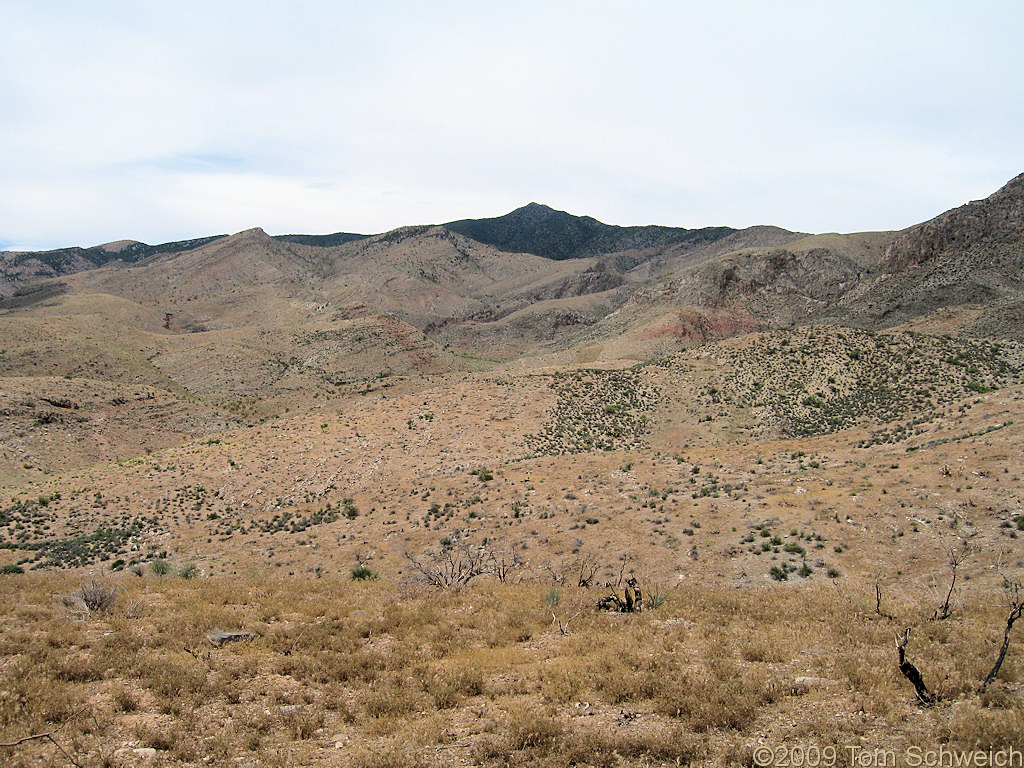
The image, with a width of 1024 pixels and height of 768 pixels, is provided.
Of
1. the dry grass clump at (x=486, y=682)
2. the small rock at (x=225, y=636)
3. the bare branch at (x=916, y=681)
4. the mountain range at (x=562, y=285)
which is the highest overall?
the mountain range at (x=562, y=285)

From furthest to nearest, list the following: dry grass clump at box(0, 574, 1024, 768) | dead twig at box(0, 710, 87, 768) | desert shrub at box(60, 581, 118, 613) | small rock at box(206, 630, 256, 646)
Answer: desert shrub at box(60, 581, 118, 613)
small rock at box(206, 630, 256, 646)
dry grass clump at box(0, 574, 1024, 768)
dead twig at box(0, 710, 87, 768)

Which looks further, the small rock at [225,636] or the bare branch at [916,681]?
the small rock at [225,636]

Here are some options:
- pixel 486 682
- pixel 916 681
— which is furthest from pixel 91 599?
pixel 916 681

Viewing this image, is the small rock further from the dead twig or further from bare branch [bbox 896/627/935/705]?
bare branch [bbox 896/627/935/705]

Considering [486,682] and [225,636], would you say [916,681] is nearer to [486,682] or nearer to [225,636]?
[486,682]

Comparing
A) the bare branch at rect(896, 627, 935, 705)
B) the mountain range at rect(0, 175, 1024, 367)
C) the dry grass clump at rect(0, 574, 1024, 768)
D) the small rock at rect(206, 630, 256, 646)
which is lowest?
the small rock at rect(206, 630, 256, 646)

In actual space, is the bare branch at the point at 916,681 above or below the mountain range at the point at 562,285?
below

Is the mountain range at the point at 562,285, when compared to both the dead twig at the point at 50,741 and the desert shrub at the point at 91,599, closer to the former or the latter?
the desert shrub at the point at 91,599

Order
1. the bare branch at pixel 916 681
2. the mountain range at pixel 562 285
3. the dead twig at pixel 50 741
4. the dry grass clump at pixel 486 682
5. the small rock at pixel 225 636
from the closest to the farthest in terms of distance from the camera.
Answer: the dead twig at pixel 50 741 < the dry grass clump at pixel 486 682 < the bare branch at pixel 916 681 < the small rock at pixel 225 636 < the mountain range at pixel 562 285

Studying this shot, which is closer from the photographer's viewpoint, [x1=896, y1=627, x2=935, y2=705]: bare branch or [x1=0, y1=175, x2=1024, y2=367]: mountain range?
[x1=896, y1=627, x2=935, y2=705]: bare branch

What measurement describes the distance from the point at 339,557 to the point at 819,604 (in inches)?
593

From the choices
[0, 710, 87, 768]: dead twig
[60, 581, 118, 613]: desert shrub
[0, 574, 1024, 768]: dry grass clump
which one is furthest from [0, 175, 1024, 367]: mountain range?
[0, 710, 87, 768]: dead twig

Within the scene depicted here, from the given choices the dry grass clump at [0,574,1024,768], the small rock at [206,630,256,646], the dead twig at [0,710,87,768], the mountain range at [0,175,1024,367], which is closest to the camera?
the dead twig at [0,710,87,768]

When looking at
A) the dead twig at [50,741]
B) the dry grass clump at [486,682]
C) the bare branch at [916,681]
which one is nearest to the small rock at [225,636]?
the dry grass clump at [486,682]
